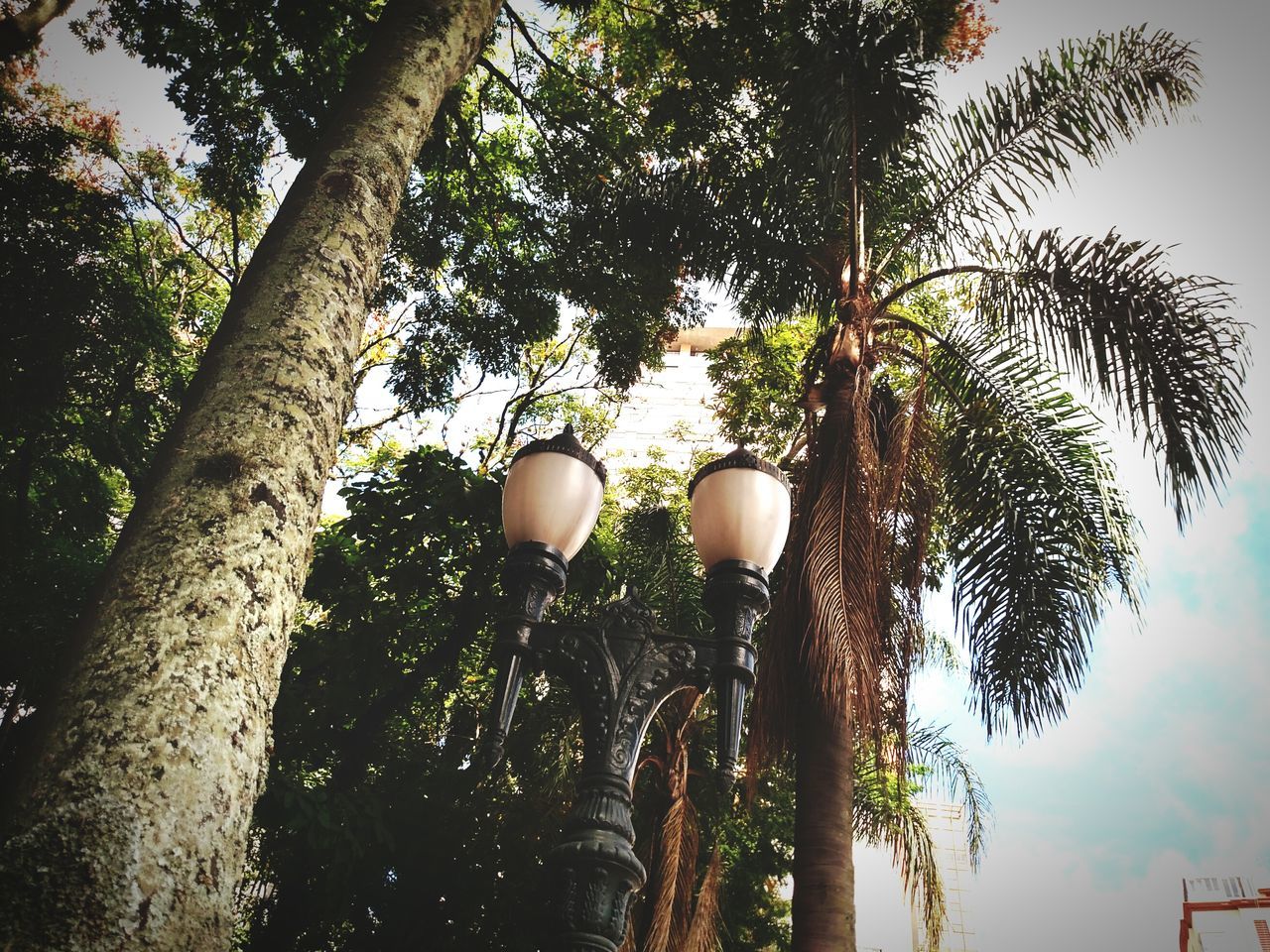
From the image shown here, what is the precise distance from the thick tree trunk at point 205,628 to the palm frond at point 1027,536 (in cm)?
499

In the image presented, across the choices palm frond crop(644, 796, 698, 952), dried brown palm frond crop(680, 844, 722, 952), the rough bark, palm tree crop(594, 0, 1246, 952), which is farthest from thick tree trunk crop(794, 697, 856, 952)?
the rough bark

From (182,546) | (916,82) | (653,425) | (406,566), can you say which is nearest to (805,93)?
(916,82)

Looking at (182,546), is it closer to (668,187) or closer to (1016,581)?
(1016,581)

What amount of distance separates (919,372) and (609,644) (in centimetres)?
456

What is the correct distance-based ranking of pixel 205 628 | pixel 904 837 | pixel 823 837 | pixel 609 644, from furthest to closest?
pixel 904 837 → pixel 823 837 → pixel 609 644 → pixel 205 628

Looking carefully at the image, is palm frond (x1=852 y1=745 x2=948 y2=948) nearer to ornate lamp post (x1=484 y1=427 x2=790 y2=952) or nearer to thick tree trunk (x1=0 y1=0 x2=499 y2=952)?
ornate lamp post (x1=484 y1=427 x2=790 y2=952)

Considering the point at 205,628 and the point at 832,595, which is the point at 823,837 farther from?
the point at 205,628

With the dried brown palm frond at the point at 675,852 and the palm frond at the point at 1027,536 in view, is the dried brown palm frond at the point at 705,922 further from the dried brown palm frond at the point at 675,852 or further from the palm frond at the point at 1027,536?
the palm frond at the point at 1027,536

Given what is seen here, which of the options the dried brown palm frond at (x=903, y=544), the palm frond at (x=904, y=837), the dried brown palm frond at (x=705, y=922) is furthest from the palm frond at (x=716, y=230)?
the dried brown palm frond at (x=705, y=922)

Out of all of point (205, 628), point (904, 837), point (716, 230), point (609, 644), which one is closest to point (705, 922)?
point (904, 837)

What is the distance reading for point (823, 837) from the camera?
5086mm

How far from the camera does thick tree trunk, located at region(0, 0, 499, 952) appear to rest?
1.22 m

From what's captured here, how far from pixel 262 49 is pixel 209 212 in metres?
5.32

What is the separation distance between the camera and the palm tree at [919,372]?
522cm
